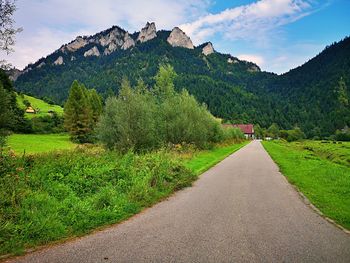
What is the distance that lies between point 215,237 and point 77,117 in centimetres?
6422

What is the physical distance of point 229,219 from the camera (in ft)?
27.8

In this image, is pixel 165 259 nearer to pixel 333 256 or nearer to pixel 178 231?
pixel 178 231

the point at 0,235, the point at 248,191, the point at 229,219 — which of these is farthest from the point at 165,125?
the point at 0,235

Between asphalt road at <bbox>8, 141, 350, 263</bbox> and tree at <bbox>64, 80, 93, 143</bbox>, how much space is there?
5976 cm

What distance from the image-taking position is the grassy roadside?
22.5 ft

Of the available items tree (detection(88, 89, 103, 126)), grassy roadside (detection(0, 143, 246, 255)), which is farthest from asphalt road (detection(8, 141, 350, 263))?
tree (detection(88, 89, 103, 126))

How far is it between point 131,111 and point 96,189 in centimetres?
1519

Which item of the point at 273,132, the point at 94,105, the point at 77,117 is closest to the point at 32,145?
the point at 77,117

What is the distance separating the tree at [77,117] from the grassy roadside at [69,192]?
5483cm

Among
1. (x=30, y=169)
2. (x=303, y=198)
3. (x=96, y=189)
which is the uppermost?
(x=30, y=169)

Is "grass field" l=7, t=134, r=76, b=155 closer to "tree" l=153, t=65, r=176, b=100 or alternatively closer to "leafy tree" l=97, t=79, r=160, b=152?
"tree" l=153, t=65, r=176, b=100

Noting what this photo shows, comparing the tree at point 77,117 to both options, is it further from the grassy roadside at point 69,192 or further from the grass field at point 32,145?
the grassy roadside at point 69,192

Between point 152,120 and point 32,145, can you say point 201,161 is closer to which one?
point 152,120

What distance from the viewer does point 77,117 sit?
218ft
